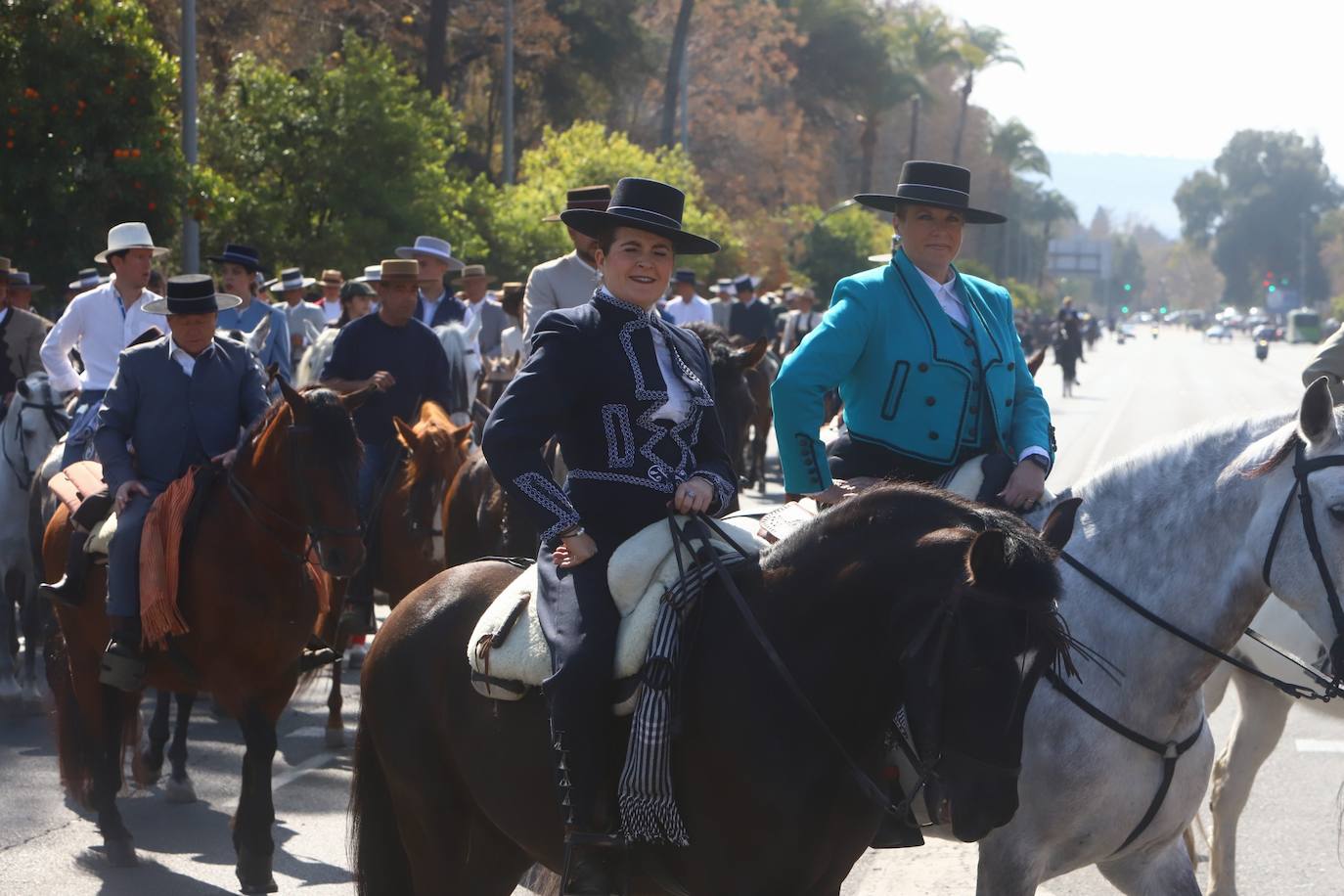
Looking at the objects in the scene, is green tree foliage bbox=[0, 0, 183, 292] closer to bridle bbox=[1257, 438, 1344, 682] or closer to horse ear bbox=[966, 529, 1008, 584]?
bridle bbox=[1257, 438, 1344, 682]

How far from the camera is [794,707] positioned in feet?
13.3

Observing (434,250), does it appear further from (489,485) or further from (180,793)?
(180,793)

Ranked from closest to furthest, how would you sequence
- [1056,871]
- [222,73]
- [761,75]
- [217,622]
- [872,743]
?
[872,743] → [1056,871] → [217,622] → [222,73] → [761,75]

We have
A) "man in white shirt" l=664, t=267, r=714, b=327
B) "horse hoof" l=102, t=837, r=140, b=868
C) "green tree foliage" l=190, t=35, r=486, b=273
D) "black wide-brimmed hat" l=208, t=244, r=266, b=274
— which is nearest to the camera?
"horse hoof" l=102, t=837, r=140, b=868

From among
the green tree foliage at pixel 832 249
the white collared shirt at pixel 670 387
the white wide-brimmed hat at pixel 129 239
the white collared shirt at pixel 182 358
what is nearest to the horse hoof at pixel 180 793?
the white collared shirt at pixel 182 358

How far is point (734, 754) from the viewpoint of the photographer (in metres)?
4.10

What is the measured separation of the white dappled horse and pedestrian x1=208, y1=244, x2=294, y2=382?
27.3 ft

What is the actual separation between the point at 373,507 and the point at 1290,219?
19740cm

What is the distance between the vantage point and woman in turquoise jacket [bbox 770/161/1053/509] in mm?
5547

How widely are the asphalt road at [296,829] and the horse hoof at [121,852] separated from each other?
0.17 ft

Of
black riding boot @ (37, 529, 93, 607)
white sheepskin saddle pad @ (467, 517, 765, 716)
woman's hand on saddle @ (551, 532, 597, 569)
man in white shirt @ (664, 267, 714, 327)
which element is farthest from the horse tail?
man in white shirt @ (664, 267, 714, 327)

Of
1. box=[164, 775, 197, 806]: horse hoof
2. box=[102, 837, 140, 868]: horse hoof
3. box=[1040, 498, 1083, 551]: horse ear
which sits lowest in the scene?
box=[164, 775, 197, 806]: horse hoof

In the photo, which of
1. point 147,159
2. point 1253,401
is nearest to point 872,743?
point 147,159

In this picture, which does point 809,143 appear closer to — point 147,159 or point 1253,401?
point 1253,401
